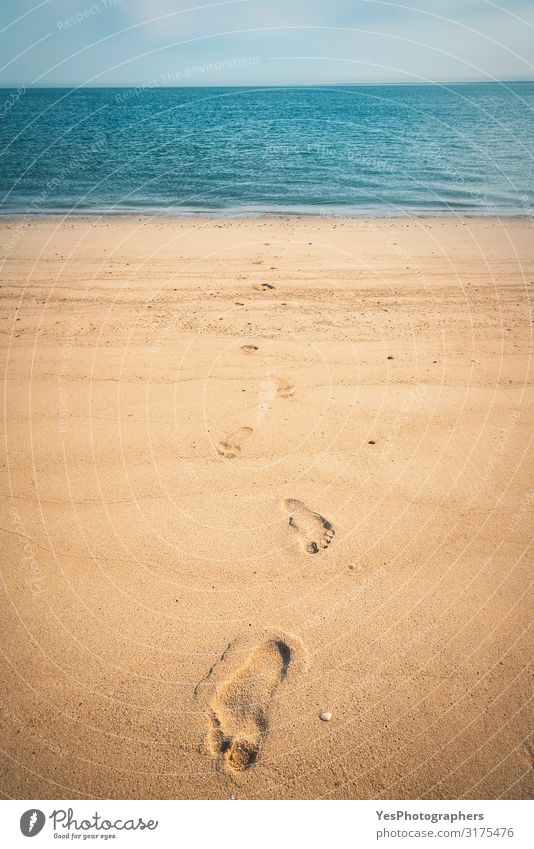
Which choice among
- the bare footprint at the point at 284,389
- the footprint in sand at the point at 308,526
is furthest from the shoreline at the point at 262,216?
the footprint in sand at the point at 308,526

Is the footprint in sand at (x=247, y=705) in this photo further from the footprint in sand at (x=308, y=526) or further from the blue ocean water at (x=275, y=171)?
the blue ocean water at (x=275, y=171)

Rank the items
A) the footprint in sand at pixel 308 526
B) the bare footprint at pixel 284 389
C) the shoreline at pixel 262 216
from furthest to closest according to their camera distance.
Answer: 1. the shoreline at pixel 262 216
2. the bare footprint at pixel 284 389
3. the footprint in sand at pixel 308 526

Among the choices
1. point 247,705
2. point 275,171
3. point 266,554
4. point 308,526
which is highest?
point 275,171

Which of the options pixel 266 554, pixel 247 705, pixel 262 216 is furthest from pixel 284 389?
pixel 262 216

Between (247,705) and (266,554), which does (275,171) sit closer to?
(266,554)

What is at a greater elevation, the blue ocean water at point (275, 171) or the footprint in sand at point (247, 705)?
the blue ocean water at point (275, 171)

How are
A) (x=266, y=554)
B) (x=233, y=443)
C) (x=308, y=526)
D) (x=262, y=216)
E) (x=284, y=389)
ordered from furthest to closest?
(x=262, y=216)
(x=284, y=389)
(x=233, y=443)
(x=308, y=526)
(x=266, y=554)

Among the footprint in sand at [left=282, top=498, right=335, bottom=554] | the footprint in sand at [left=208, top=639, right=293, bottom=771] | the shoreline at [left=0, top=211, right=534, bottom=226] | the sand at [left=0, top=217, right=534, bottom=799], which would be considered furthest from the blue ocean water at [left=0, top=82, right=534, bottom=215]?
the footprint in sand at [left=208, top=639, right=293, bottom=771]
